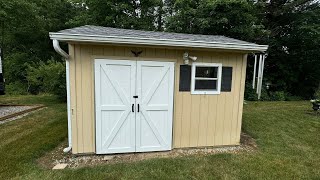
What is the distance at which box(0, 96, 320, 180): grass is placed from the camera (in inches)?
134

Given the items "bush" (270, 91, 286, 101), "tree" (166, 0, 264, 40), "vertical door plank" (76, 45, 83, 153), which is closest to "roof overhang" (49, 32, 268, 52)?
"vertical door plank" (76, 45, 83, 153)

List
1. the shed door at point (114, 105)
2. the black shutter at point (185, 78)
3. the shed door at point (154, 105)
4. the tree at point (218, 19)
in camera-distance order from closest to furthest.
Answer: the shed door at point (114, 105)
the shed door at point (154, 105)
the black shutter at point (185, 78)
the tree at point (218, 19)

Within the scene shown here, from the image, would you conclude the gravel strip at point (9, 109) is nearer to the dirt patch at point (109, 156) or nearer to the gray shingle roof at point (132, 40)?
the dirt patch at point (109, 156)

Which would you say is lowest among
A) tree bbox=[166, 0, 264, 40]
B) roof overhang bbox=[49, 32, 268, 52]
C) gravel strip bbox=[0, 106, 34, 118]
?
gravel strip bbox=[0, 106, 34, 118]

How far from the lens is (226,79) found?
4.45 meters

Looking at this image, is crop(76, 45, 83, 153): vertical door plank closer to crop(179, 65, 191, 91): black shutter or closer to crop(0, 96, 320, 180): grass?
crop(0, 96, 320, 180): grass

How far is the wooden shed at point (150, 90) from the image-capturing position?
379cm

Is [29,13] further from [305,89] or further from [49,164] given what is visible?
[305,89]

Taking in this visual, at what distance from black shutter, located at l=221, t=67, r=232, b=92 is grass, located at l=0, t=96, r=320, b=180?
1420 millimetres

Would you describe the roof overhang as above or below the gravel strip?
→ above

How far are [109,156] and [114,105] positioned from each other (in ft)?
3.35

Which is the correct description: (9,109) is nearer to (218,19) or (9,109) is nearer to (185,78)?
(185,78)

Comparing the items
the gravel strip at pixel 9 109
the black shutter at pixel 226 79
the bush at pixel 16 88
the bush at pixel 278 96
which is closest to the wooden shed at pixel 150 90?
the black shutter at pixel 226 79

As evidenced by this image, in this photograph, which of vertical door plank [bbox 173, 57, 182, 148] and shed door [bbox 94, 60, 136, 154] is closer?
shed door [bbox 94, 60, 136, 154]
